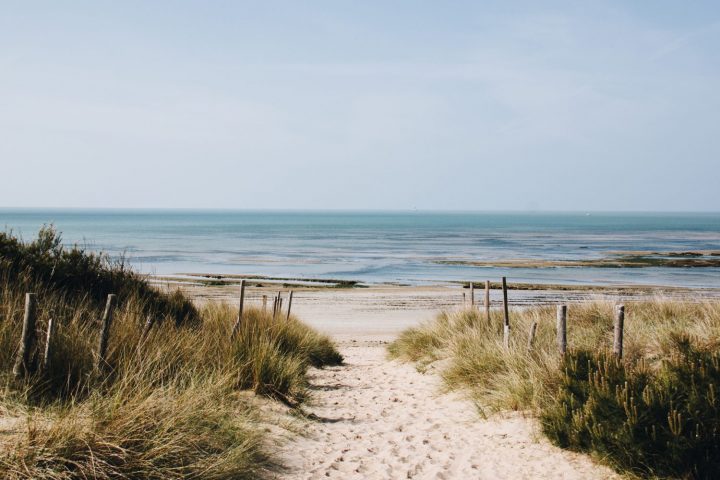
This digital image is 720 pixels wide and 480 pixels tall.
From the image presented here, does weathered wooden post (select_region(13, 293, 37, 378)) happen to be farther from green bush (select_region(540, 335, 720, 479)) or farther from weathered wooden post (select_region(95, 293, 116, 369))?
green bush (select_region(540, 335, 720, 479))

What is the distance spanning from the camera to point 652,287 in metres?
35.0

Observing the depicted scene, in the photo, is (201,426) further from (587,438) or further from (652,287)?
(652,287)

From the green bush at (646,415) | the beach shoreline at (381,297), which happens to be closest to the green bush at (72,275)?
the green bush at (646,415)

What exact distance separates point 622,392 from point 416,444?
105 inches

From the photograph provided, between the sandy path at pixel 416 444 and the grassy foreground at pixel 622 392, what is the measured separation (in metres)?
0.33

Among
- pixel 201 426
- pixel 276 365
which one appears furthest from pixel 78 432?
pixel 276 365

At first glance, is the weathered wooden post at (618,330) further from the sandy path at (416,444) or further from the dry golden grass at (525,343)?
the sandy path at (416,444)

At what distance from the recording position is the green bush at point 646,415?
567 cm

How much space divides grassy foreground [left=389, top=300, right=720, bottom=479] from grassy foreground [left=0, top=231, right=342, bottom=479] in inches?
123

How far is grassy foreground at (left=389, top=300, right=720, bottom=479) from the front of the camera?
5758 millimetres

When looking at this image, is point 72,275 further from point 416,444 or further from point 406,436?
point 416,444

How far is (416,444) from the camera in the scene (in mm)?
7656

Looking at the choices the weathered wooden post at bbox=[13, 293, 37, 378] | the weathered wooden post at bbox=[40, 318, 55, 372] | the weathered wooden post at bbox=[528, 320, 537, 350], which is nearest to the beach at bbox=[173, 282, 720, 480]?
the weathered wooden post at bbox=[528, 320, 537, 350]

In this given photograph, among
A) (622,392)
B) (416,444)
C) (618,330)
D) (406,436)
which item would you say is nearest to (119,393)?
(416,444)
